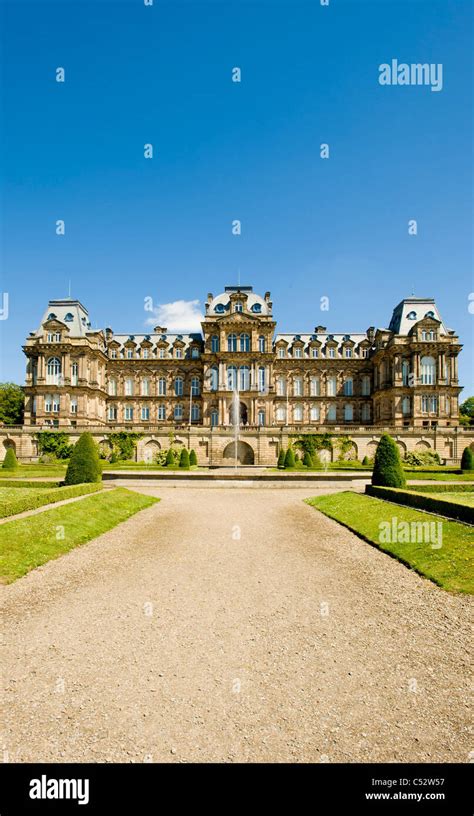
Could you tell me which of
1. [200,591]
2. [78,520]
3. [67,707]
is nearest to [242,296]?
[78,520]

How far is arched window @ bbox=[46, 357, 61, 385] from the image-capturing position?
6097 centimetres

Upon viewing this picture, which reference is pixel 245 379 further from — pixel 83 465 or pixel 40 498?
pixel 40 498

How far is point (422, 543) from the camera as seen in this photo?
38.5 feet

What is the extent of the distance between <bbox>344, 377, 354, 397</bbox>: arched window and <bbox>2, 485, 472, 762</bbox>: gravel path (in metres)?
57.2

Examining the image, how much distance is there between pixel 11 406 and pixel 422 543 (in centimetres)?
7487

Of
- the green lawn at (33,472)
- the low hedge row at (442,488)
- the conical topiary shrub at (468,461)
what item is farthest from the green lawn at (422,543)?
the green lawn at (33,472)

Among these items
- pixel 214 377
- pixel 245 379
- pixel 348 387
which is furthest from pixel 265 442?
pixel 348 387

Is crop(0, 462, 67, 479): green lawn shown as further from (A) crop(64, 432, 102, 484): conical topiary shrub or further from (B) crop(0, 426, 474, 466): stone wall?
(B) crop(0, 426, 474, 466): stone wall

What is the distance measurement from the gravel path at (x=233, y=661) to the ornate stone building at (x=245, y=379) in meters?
40.2

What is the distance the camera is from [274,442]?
50.0 metres

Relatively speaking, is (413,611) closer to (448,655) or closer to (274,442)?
(448,655)

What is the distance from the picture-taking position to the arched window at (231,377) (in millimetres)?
60078

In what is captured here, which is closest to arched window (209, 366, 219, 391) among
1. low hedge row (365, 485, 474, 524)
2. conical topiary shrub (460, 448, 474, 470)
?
conical topiary shrub (460, 448, 474, 470)
